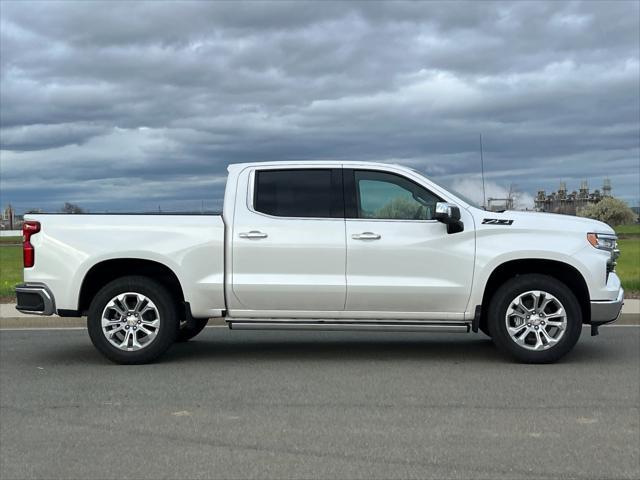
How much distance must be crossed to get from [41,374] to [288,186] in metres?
3.07

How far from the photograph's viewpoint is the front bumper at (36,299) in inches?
327

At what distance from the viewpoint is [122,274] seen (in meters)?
8.71

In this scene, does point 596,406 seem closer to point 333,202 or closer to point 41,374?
point 333,202

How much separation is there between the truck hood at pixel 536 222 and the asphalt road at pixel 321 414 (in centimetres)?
139

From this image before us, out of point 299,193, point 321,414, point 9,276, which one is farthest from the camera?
point 9,276

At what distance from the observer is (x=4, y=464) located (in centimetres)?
491

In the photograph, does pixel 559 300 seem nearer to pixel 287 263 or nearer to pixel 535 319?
pixel 535 319

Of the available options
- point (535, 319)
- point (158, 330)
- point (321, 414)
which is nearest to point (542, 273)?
point (535, 319)

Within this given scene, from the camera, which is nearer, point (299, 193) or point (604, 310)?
point (604, 310)

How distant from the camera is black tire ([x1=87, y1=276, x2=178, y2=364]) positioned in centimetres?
822

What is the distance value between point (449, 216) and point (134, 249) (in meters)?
3.17

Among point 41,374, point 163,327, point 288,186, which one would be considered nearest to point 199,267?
point 163,327

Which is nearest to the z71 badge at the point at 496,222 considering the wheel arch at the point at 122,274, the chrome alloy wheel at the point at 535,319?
the chrome alloy wheel at the point at 535,319

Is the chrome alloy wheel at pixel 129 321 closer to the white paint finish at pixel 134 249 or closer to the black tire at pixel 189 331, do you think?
the white paint finish at pixel 134 249
